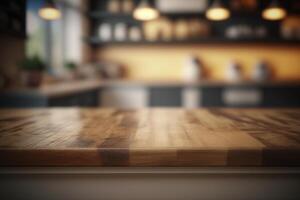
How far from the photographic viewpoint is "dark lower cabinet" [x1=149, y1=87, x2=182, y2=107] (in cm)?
432

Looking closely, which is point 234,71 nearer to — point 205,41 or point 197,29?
point 205,41

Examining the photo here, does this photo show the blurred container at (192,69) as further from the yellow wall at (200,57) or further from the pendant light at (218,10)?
the pendant light at (218,10)

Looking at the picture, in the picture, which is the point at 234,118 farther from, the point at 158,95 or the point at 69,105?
the point at 158,95

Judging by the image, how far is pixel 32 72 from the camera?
2758 mm

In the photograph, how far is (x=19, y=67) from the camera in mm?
2945

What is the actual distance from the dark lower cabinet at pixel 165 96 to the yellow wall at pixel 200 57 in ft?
2.91

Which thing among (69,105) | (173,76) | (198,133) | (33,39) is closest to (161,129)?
(198,133)

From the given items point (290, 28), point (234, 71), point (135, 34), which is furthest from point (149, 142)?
point (290, 28)

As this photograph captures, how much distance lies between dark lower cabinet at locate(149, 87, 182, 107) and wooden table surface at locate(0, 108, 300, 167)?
3.15 metres

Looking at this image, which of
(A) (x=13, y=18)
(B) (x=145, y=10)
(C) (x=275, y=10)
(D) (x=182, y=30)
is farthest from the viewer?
(D) (x=182, y=30)

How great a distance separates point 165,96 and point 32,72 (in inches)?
79.8

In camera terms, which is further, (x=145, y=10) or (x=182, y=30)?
(x=182, y=30)

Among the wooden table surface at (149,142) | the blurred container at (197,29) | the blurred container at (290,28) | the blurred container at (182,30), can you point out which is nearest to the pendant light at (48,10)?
the wooden table surface at (149,142)

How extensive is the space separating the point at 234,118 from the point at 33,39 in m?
3.14
